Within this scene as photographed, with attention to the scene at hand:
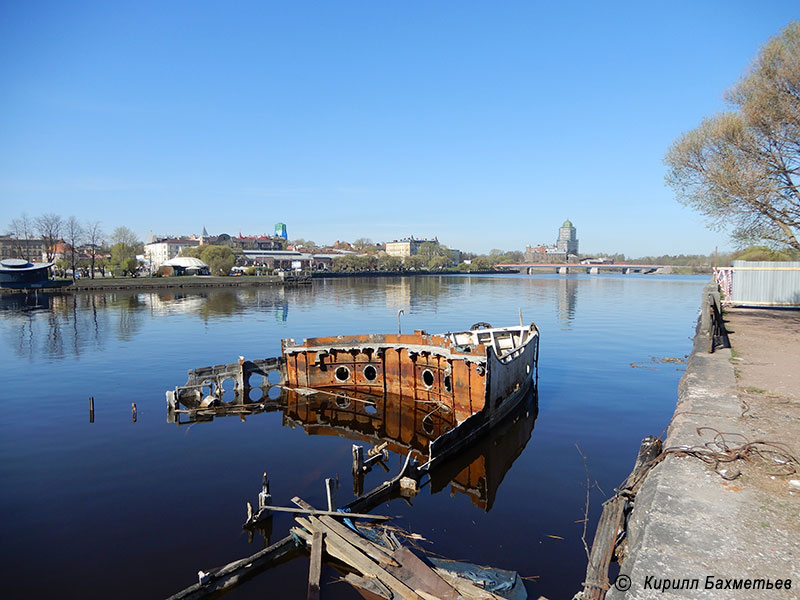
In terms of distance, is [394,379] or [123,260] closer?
[394,379]

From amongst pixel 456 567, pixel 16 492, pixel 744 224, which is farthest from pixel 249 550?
pixel 744 224

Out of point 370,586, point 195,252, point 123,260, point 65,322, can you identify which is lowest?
point 65,322

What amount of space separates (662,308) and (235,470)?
65.0 meters

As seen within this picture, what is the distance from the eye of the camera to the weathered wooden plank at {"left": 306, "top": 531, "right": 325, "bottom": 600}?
9125 mm

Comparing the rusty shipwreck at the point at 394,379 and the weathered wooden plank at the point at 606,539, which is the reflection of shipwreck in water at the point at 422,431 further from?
the weathered wooden plank at the point at 606,539

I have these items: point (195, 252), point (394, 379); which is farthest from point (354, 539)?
point (195, 252)

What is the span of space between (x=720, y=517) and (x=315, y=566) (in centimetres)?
734

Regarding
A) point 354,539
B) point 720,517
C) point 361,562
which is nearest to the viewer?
point 720,517

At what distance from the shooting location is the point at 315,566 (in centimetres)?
948

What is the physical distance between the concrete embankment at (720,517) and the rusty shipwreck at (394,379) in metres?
7.83

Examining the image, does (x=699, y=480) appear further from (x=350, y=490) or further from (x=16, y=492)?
(x=16, y=492)

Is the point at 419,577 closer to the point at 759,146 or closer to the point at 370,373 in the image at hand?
the point at 370,373

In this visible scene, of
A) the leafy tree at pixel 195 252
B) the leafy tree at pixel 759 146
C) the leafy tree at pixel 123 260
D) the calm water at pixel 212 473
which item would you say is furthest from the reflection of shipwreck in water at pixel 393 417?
the leafy tree at pixel 195 252

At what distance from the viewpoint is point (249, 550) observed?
438 inches
